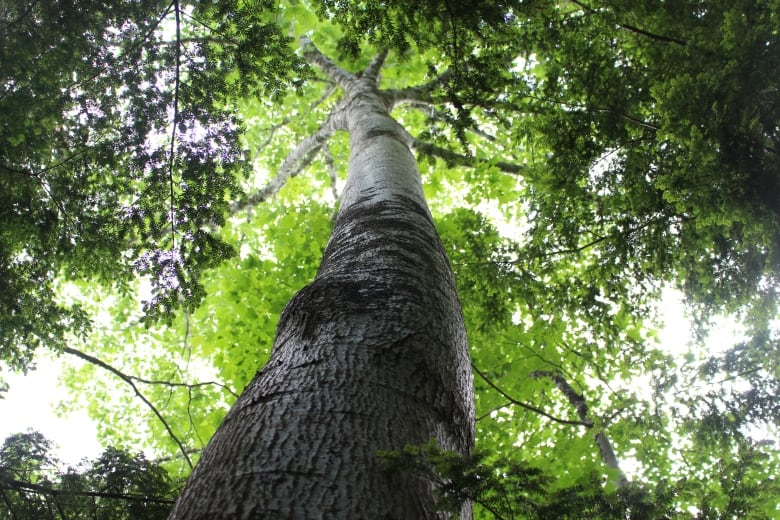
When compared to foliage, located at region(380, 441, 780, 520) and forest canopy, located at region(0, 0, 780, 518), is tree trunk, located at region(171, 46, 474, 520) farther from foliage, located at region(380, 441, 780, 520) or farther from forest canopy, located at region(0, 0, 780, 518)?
forest canopy, located at region(0, 0, 780, 518)

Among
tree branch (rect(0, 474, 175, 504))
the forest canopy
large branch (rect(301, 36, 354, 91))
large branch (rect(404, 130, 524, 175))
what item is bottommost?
tree branch (rect(0, 474, 175, 504))

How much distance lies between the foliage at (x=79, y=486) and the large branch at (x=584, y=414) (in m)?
4.86

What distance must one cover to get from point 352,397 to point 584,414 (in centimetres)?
666

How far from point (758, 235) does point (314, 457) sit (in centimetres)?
342

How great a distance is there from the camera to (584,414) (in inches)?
268

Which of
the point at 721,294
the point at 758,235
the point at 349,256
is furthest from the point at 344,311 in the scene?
the point at 721,294

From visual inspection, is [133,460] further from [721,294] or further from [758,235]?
[721,294]

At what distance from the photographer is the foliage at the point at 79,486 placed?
2.40 metres

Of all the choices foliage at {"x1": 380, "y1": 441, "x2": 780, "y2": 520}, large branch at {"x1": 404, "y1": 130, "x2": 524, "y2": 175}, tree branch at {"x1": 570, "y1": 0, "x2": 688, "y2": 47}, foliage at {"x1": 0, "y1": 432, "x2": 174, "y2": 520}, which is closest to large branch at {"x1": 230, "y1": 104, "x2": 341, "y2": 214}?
large branch at {"x1": 404, "y1": 130, "x2": 524, "y2": 175}

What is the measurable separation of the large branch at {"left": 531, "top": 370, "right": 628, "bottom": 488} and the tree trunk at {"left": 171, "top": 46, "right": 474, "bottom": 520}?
4.82 meters

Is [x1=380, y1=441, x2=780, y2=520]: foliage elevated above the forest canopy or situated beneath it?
situated beneath

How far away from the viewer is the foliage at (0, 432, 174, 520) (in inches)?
94.7

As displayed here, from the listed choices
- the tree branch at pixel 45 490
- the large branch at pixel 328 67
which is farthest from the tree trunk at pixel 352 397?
the large branch at pixel 328 67

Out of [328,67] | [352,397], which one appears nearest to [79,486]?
[352,397]
